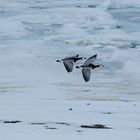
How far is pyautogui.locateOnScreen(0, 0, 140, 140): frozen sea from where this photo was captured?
620 cm

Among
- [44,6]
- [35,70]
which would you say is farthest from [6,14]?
[35,70]

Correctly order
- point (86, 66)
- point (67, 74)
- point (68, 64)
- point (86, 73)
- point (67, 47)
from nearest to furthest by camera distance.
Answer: point (86, 73) → point (86, 66) → point (68, 64) → point (67, 74) → point (67, 47)

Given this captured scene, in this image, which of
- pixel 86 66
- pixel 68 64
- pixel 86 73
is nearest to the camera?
pixel 86 73

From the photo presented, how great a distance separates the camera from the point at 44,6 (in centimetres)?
2048

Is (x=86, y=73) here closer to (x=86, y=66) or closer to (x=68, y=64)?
(x=86, y=66)

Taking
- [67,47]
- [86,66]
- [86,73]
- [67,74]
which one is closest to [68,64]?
[67,74]

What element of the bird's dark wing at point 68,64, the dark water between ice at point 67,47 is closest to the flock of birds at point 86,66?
the bird's dark wing at point 68,64

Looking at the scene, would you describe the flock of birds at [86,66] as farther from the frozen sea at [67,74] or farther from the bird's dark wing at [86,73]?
the frozen sea at [67,74]

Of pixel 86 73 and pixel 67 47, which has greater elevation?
pixel 67 47

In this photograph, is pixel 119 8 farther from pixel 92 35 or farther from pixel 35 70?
pixel 35 70

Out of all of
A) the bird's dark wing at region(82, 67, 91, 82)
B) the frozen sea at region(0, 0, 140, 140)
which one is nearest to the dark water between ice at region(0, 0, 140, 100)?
the frozen sea at region(0, 0, 140, 140)

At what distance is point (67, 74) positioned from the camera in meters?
10.2

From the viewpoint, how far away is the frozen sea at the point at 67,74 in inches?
244

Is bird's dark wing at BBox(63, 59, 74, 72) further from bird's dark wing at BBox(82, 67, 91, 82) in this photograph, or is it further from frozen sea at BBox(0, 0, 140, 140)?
bird's dark wing at BBox(82, 67, 91, 82)
